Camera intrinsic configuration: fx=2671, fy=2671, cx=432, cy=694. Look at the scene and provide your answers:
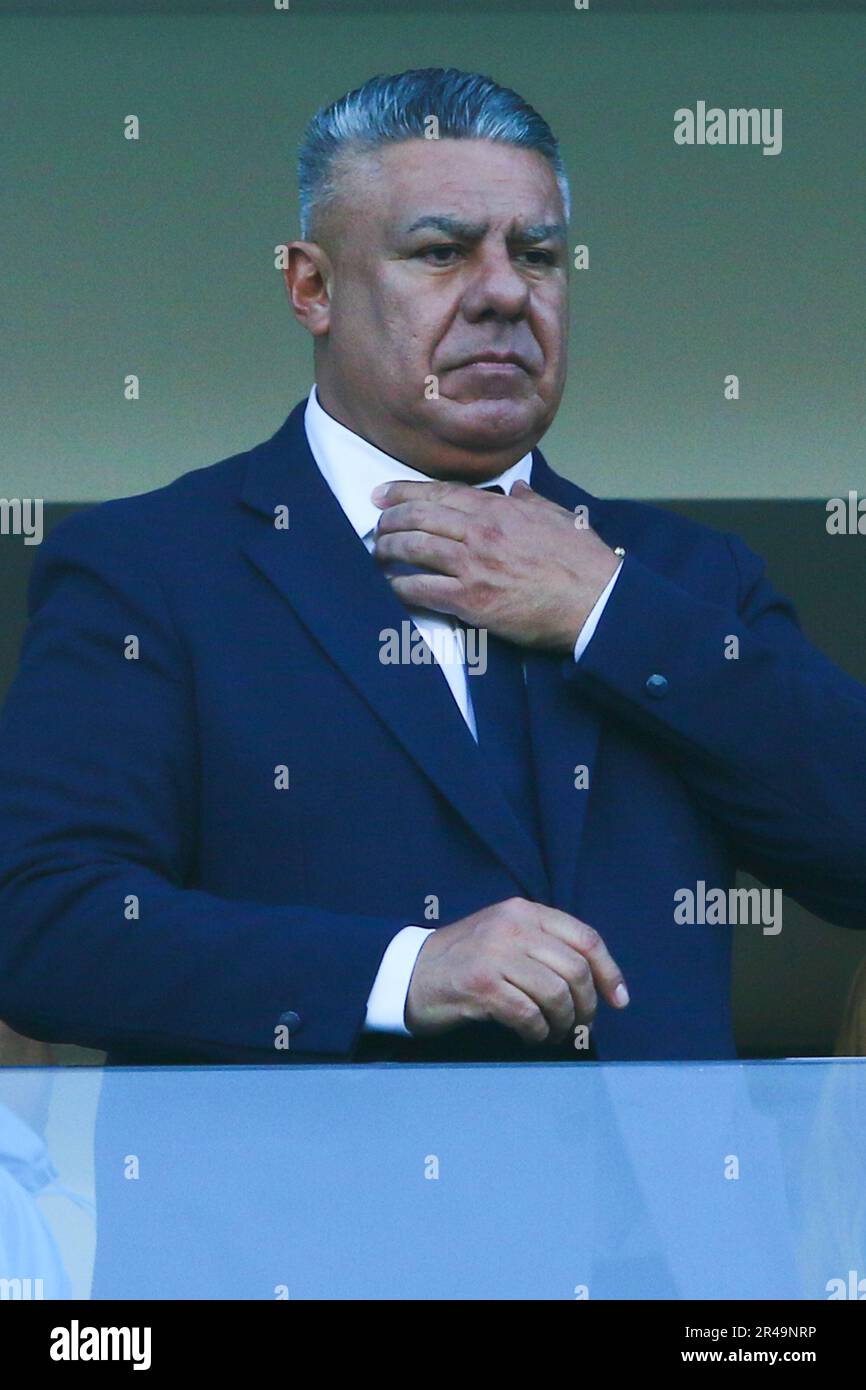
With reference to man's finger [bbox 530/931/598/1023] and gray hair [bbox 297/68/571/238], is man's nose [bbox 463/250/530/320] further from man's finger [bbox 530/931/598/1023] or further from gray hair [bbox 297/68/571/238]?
man's finger [bbox 530/931/598/1023]

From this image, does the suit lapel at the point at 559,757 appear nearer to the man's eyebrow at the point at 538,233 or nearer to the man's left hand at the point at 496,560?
the man's left hand at the point at 496,560

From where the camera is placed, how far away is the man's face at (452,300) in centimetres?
284

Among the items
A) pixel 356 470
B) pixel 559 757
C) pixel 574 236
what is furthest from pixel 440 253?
pixel 574 236

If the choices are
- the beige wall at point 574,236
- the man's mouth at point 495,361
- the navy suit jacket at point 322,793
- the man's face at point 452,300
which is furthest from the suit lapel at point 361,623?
the beige wall at point 574,236

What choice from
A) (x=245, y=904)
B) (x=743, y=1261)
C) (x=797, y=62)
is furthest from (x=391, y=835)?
(x=797, y=62)

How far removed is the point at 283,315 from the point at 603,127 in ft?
1.70

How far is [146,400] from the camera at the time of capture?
12.3 ft

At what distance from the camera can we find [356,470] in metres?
2.88

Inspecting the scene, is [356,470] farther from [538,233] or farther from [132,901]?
[132,901]

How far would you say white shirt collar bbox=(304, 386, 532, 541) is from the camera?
2869 mm

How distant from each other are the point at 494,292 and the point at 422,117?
205 mm

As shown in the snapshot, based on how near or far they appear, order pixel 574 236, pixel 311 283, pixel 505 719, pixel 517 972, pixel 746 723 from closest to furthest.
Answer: pixel 517 972 → pixel 746 723 → pixel 505 719 → pixel 311 283 → pixel 574 236

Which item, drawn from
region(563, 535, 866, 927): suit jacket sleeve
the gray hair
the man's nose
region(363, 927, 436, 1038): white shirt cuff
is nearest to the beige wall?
the gray hair
